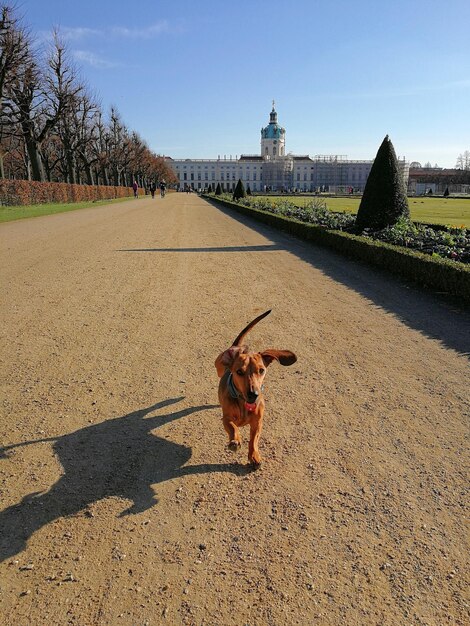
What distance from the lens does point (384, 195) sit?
10.6 m

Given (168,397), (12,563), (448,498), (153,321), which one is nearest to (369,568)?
(448,498)

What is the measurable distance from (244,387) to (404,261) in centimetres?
573

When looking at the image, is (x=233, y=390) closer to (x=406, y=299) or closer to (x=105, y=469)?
(x=105, y=469)

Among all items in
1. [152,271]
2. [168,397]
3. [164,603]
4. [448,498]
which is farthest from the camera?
[152,271]

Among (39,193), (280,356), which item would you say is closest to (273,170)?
(39,193)

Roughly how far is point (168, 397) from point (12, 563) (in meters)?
1.49

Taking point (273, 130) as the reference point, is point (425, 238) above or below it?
below

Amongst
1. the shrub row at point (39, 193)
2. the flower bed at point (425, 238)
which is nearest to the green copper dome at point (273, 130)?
the shrub row at point (39, 193)

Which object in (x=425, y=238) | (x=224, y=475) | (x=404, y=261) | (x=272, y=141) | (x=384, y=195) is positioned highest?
(x=272, y=141)

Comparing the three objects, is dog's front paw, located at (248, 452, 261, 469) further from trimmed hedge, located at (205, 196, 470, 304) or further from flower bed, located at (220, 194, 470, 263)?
flower bed, located at (220, 194, 470, 263)

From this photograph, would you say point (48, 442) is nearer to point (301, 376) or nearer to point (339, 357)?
point (301, 376)

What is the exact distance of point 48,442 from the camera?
2.61 metres

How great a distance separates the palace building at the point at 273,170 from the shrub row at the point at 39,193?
8072cm

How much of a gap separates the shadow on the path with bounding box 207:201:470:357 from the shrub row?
1563 centimetres
